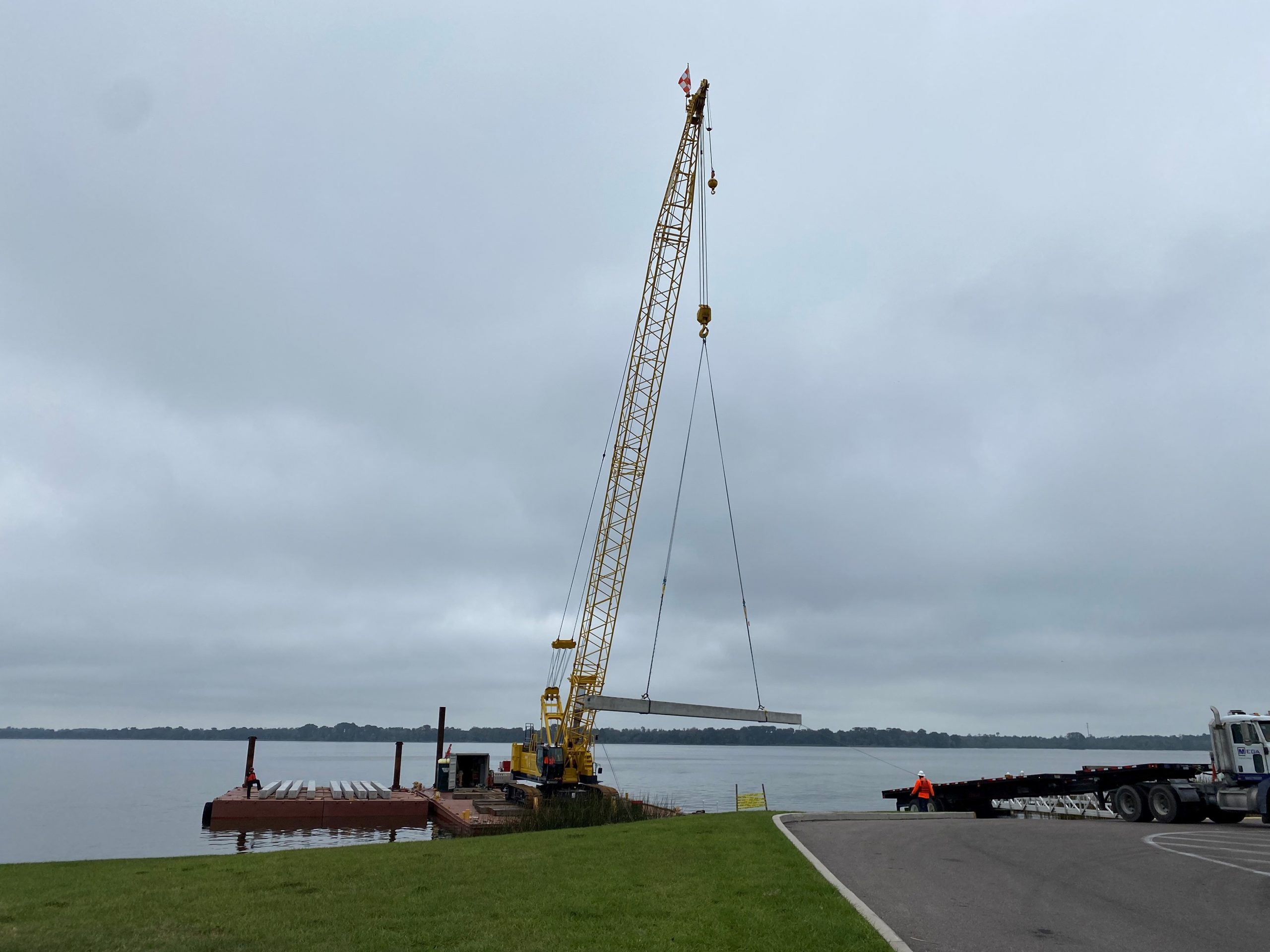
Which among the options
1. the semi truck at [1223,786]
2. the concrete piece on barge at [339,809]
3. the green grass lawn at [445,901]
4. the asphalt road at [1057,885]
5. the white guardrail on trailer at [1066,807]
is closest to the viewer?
the green grass lawn at [445,901]

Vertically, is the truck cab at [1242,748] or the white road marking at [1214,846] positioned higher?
the truck cab at [1242,748]

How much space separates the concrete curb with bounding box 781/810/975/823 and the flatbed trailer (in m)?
0.64

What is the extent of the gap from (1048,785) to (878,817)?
7172 millimetres

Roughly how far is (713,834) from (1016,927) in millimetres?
9003

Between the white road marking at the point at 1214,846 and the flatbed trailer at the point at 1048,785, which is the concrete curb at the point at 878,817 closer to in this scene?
the flatbed trailer at the point at 1048,785

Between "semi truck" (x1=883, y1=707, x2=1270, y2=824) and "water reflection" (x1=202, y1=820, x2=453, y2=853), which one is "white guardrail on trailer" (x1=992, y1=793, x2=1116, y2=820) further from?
"water reflection" (x1=202, y1=820, x2=453, y2=853)

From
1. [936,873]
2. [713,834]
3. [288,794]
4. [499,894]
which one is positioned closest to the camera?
[499,894]

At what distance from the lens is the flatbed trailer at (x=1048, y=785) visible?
27922 mm

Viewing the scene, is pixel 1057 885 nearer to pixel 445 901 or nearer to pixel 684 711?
pixel 445 901

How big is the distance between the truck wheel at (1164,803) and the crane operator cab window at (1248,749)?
208cm

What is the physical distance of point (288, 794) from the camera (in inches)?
1628

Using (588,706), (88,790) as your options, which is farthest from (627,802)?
(88,790)

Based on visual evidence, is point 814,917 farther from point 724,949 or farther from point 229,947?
point 229,947

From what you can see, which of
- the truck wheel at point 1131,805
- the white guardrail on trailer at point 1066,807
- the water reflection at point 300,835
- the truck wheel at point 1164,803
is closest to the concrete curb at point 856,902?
the truck wheel at point 1164,803
